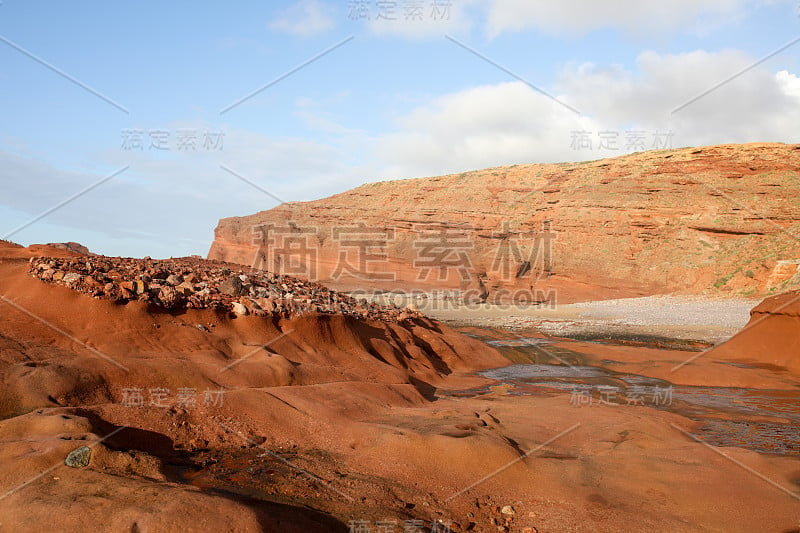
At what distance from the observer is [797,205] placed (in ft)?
105

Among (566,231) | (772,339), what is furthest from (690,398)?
(566,231)

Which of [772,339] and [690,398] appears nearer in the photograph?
[690,398]

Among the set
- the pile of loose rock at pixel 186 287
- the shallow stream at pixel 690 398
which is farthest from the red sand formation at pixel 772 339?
the pile of loose rock at pixel 186 287

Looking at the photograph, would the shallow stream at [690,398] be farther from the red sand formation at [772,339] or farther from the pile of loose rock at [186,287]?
the pile of loose rock at [186,287]

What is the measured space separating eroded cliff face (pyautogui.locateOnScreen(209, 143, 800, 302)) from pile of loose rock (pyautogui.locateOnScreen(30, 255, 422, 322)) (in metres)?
25.3

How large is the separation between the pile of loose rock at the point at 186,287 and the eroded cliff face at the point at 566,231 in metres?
25.3

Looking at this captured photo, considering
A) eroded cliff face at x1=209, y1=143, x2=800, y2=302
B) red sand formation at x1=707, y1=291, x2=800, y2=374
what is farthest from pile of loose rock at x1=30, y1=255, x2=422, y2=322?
eroded cliff face at x1=209, y1=143, x2=800, y2=302

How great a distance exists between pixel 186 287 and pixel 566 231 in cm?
3445

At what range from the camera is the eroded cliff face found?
33.6 m

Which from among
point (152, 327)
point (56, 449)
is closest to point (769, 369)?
point (152, 327)

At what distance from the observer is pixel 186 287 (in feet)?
26.8

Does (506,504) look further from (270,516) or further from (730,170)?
(730,170)

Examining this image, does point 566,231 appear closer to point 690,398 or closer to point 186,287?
point 690,398

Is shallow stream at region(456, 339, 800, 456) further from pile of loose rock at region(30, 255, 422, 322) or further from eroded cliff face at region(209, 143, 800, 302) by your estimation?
eroded cliff face at region(209, 143, 800, 302)
